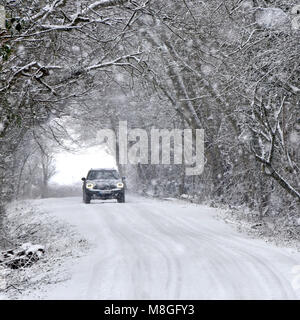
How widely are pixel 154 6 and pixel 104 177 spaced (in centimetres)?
1239

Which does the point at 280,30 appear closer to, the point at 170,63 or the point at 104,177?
the point at 170,63

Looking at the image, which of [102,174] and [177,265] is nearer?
[177,265]

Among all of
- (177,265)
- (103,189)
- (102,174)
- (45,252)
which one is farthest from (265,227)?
(102,174)

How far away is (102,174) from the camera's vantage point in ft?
84.0

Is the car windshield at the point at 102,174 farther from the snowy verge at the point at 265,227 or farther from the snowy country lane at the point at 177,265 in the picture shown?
the snowy country lane at the point at 177,265

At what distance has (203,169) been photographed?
27.9 m

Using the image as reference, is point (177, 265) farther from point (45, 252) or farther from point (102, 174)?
point (102, 174)

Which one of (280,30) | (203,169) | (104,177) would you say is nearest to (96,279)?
(280,30)

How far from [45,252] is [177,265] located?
4230 millimetres

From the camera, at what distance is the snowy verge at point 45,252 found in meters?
8.80

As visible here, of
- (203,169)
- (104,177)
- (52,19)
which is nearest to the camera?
(52,19)

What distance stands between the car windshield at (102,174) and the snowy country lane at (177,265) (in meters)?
9.73

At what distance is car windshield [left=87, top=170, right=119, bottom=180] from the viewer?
998 inches
